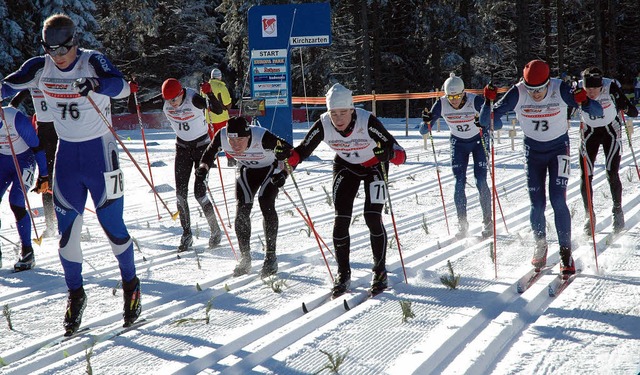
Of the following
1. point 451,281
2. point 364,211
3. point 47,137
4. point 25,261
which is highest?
point 47,137

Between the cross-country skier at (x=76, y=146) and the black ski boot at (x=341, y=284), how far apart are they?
1.53 m

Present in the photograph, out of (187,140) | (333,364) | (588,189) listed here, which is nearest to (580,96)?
(588,189)

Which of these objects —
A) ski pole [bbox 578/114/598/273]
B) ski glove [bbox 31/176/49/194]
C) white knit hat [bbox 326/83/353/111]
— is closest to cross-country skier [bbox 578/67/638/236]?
ski pole [bbox 578/114/598/273]

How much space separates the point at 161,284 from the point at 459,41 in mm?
29001

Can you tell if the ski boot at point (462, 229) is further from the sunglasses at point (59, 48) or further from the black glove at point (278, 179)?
the sunglasses at point (59, 48)

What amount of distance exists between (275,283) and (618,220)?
13.5ft

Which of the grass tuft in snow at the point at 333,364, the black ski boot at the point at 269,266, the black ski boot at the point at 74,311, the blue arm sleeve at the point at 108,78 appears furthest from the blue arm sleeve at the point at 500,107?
the black ski boot at the point at 74,311

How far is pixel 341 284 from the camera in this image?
16.9 ft

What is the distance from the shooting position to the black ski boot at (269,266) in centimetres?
583

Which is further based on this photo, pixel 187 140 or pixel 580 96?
pixel 187 140

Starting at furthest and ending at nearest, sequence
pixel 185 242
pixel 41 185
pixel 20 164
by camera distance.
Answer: pixel 185 242, pixel 20 164, pixel 41 185

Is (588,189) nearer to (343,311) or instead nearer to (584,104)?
(584,104)

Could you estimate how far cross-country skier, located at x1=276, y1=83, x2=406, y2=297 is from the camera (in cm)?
508

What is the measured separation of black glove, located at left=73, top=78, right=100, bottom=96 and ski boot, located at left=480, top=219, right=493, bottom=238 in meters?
4.65
